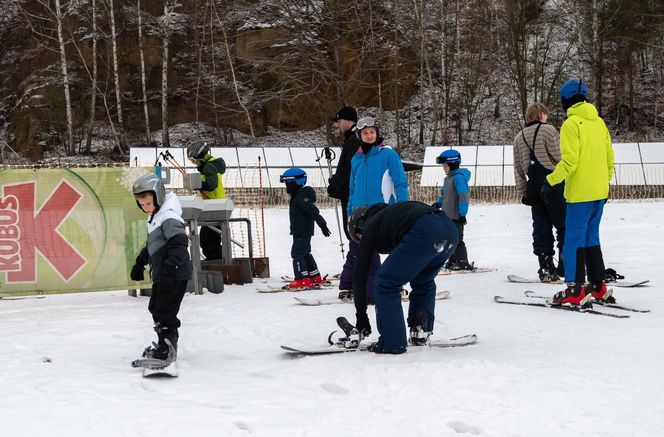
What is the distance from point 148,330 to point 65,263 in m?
2.25

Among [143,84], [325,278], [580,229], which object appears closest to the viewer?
[580,229]

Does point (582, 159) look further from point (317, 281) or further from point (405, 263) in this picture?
point (317, 281)

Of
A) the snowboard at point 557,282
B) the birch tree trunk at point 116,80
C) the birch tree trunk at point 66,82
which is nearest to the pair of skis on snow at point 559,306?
the snowboard at point 557,282

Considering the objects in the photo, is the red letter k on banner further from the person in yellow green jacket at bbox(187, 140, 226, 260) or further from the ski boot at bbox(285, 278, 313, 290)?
the ski boot at bbox(285, 278, 313, 290)

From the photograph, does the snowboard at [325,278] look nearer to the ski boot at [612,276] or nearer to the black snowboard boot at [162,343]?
the ski boot at [612,276]

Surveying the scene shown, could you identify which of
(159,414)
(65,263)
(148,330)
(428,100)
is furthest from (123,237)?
(428,100)

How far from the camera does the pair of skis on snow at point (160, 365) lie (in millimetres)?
5137

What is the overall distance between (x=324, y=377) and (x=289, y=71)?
1130 inches

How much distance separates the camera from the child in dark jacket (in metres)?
5.42

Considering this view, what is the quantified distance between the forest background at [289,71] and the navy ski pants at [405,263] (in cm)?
2597

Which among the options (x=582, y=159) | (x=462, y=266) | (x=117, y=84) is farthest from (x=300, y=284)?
(x=117, y=84)

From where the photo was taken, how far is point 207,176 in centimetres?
1061

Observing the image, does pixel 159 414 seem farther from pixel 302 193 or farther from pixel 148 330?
pixel 302 193

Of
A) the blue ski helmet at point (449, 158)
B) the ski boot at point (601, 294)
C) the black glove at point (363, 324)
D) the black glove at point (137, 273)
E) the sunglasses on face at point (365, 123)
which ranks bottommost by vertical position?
the ski boot at point (601, 294)
